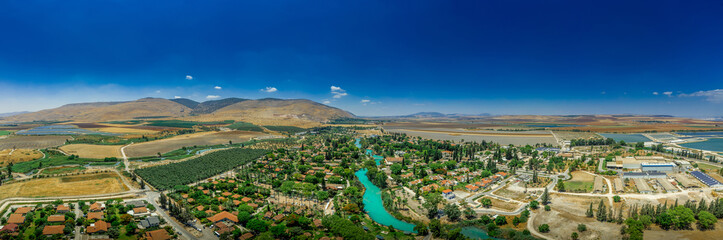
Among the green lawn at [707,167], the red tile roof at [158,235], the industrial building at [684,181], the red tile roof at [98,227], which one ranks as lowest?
the red tile roof at [158,235]

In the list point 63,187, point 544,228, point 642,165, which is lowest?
point 544,228

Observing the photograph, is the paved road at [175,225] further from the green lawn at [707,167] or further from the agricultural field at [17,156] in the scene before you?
the green lawn at [707,167]

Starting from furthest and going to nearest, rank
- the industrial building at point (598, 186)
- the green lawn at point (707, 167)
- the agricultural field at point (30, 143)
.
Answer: the agricultural field at point (30, 143) < the green lawn at point (707, 167) < the industrial building at point (598, 186)

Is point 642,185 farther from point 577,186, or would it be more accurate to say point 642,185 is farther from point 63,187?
point 63,187

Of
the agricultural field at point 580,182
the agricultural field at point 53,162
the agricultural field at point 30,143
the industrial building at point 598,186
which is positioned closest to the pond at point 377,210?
the agricultural field at point 580,182

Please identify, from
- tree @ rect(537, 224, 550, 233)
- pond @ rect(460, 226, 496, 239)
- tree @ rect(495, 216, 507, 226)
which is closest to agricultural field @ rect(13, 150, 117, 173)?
pond @ rect(460, 226, 496, 239)

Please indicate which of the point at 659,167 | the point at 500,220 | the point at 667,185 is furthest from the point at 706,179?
the point at 500,220

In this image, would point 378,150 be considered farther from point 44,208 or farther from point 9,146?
point 9,146

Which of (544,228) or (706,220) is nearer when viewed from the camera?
(706,220)
